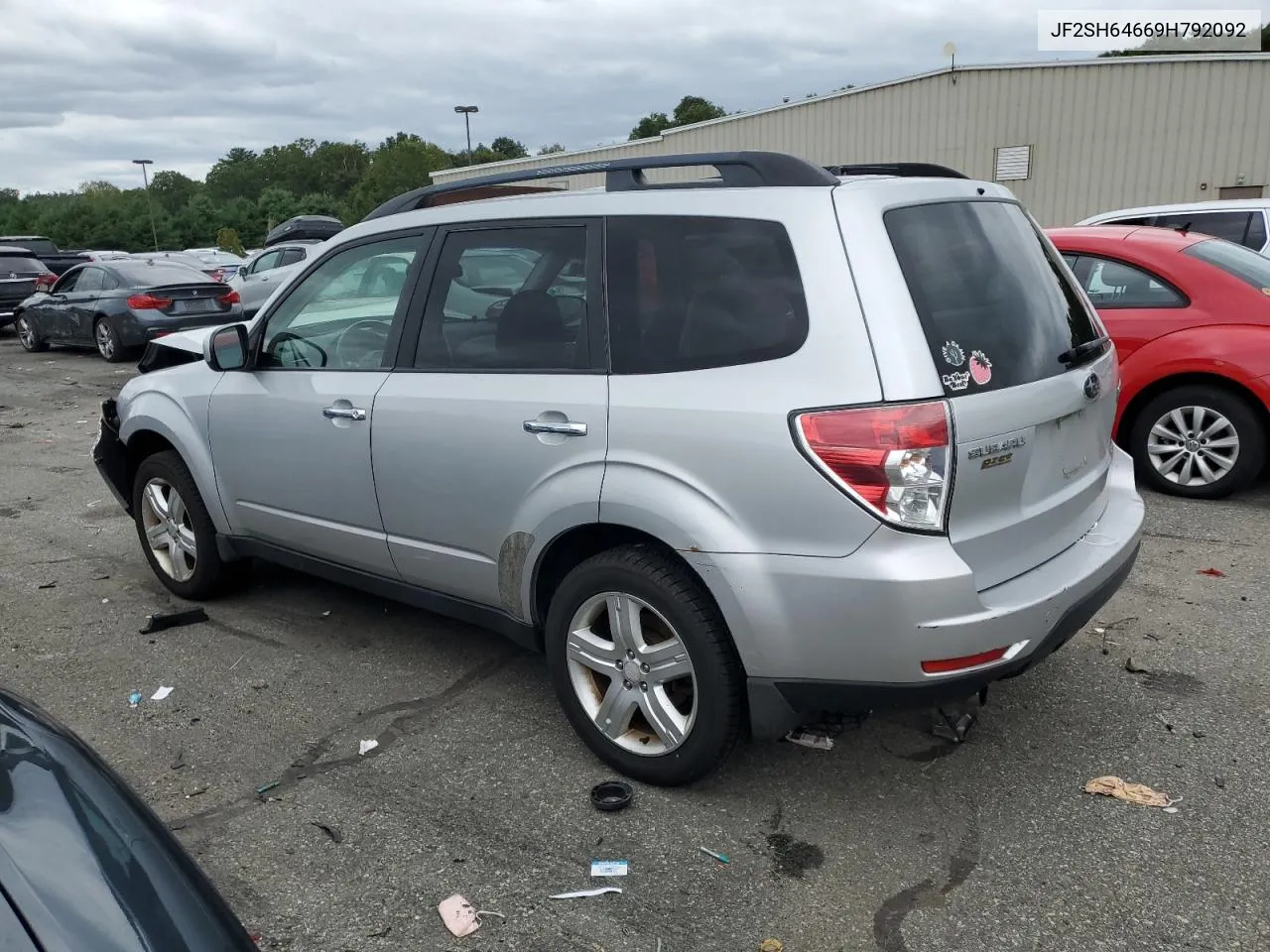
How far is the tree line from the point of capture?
68562 millimetres

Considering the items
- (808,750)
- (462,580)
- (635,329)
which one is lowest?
(808,750)

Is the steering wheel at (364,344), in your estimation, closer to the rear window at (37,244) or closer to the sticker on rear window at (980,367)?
the sticker on rear window at (980,367)

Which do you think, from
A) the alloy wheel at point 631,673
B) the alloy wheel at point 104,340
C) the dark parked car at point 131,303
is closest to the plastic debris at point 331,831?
the alloy wheel at point 631,673

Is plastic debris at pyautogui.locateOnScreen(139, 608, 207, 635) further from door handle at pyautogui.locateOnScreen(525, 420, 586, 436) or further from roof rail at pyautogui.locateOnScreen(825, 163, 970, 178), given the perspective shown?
roof rail at pyautogui.locateOnScreen(825, 163, 970, 178)

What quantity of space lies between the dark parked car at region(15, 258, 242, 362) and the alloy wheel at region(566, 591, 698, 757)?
13.0 meters

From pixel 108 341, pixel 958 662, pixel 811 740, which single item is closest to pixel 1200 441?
pixel 811 740

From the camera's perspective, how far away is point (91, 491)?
7.81m

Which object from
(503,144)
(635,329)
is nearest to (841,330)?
(635,329)

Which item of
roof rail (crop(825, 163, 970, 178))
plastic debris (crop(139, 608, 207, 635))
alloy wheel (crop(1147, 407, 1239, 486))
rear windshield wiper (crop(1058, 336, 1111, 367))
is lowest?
plastic debris (crop(139, 608, 207, 635))

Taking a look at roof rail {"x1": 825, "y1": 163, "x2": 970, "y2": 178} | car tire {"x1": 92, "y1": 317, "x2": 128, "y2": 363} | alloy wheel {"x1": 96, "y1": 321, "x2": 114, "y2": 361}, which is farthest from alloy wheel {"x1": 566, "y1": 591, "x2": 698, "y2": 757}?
alloy wheel {"x1": 96, "y1": 321, "x2": 114, "y2": 361}

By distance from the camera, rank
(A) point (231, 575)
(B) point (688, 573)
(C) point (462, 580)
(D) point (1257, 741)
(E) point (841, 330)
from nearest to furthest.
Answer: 1. (E) point (841, 330)
2. (B) point (688, 573)
3. (D) point (1257, 741)
4. (C) point (462, 580)
5. (A) point (231, 575)

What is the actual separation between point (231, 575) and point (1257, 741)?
173 inches

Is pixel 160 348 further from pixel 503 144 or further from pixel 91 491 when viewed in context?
pixel 503 144

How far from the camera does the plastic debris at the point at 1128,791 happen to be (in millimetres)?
3207
